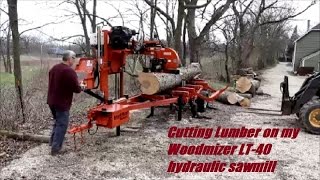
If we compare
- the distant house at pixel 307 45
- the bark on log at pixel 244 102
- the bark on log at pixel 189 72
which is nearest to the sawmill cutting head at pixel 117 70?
the bark on log at pixel 189 72

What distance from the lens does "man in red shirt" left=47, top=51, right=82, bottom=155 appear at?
19.8 ft

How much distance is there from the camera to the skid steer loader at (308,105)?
8.57 m

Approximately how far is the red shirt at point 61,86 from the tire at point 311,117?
17.9ft

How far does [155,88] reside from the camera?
26.5 feet

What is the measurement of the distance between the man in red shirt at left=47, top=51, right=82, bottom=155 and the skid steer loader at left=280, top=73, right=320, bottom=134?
5507 millimetres

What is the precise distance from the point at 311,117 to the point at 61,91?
589 centimetres

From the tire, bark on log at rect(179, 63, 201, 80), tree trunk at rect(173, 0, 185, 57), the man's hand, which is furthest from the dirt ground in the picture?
tree trunk at rect(173, 0, 185, 57)

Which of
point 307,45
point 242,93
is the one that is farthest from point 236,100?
point 307,45

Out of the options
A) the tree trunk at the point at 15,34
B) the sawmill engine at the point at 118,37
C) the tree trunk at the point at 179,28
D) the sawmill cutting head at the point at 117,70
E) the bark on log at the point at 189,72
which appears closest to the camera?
the sawmill cutting head at the point at 117,70

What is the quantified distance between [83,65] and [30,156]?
2005 mm

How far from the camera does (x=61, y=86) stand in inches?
239

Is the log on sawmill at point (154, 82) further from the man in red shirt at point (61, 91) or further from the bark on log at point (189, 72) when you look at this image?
the man in red shirt at point (61, 91)

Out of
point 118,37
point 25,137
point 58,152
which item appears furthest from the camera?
point 118,37

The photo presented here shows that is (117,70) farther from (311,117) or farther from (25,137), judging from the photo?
(311,117)
